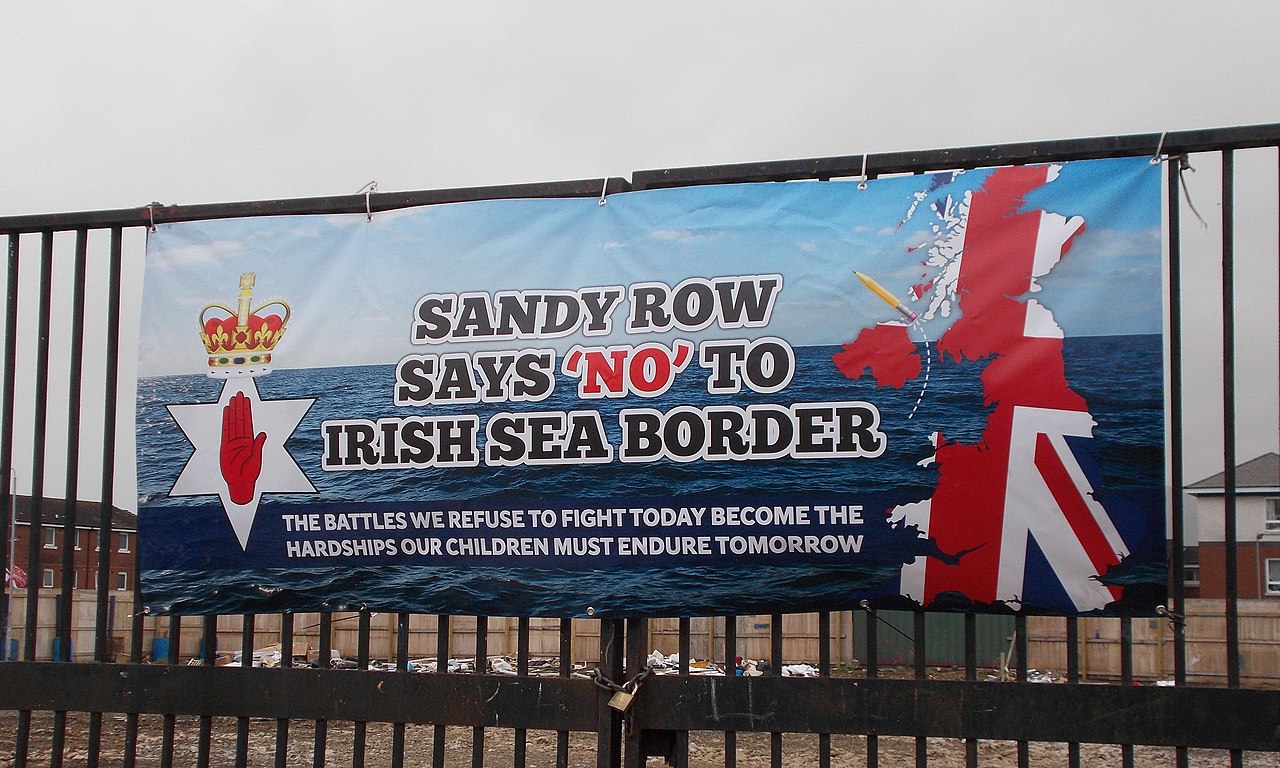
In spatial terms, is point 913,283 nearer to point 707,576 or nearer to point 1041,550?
point 1041,550

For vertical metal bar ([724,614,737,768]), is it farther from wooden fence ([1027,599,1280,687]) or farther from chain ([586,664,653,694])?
wooden fence ([1027,599,1280,687])

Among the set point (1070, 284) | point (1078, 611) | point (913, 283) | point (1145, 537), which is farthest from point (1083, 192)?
point (1078, 611)

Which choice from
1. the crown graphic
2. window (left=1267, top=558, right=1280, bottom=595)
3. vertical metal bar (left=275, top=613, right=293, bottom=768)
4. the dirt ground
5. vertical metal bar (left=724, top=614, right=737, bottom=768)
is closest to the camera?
vertical metal bar (left=724, top=614, right=737, bottom=768)

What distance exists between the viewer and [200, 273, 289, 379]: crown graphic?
4.75 metres

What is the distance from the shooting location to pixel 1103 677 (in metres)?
20.9

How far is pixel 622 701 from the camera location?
165 inches

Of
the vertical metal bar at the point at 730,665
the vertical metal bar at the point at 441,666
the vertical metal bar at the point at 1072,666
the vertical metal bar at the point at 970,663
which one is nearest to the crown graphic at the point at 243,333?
the vertical metal bar at the point at 441,666

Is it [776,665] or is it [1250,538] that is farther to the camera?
[1250,538]

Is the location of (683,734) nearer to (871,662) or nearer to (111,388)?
(871,662)

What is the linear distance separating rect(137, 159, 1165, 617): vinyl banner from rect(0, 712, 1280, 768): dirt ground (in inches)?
290

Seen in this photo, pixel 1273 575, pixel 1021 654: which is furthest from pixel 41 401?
pixel 1273 575

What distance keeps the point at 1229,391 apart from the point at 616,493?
246 centimetres

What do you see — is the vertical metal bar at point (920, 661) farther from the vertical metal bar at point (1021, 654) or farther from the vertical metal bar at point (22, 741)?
the vertical metal bar at point (22, 741)

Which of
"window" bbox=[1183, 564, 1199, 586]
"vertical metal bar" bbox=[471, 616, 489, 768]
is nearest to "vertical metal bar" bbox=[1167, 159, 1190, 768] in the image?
"vertical metal bar" bbox=[471, 616, 489, 768]
